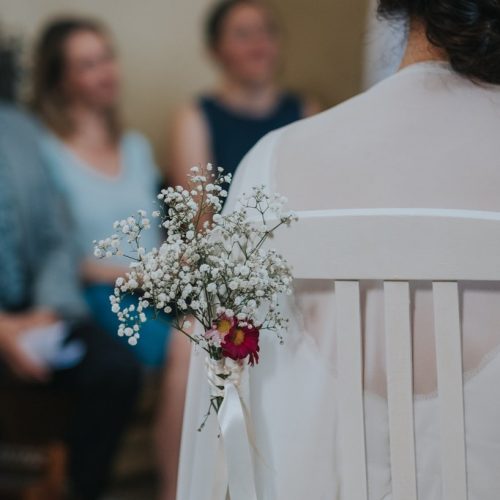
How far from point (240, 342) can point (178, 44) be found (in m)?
2.44

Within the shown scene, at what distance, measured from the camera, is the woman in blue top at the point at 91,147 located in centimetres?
248

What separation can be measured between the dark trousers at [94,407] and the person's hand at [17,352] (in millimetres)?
51

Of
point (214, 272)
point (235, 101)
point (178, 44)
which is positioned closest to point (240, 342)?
point (214, 272)

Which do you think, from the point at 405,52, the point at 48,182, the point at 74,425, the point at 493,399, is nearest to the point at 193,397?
the point at 493,399

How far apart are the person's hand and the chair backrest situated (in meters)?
1.37

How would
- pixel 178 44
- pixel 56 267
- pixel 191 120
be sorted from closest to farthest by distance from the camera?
pixel 56 267
pixel 191 120
pixel 178 44

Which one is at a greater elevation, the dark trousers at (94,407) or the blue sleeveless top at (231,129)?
the blue sleeveless top at (231,129)

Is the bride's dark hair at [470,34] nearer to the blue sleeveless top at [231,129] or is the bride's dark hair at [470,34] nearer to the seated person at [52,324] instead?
the seated person at [52,324]

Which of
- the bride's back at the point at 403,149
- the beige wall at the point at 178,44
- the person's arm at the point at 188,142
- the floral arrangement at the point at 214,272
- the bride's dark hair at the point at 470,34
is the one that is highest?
the beige wall at the point at 178,44

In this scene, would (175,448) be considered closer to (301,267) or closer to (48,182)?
(48,182)

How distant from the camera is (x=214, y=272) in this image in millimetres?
810

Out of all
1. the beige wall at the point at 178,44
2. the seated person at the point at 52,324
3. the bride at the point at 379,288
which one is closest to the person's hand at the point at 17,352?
the seated person at the point at 52,324

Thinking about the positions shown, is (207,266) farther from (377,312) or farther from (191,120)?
(191,120)

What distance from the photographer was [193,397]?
95 cm
